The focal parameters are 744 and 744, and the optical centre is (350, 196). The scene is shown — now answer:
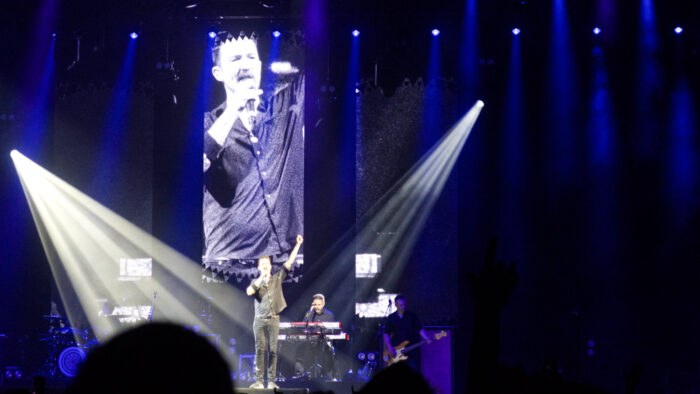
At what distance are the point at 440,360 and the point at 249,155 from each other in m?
4.70

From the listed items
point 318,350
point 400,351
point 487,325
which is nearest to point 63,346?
point 318,350

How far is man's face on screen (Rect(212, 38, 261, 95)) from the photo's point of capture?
504 inches

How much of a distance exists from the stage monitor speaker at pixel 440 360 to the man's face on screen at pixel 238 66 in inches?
204

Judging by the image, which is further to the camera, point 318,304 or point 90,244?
point 90,244

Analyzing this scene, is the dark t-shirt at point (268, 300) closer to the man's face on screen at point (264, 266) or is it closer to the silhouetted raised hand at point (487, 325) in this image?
the man's face on screen at point (264, 266)

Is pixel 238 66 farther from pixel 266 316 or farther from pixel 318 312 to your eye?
pixel 266 316

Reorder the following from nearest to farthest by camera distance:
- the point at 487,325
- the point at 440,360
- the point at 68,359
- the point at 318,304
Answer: the point at 487,325 < the point at 440,360 < the point at 68,359 < the point at 318,304

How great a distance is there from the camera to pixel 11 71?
1330cm

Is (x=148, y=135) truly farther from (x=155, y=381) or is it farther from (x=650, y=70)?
(x=155, y=381)

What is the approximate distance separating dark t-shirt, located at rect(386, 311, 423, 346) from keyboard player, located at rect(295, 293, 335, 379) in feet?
Answer: 4.20

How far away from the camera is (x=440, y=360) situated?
11.2m

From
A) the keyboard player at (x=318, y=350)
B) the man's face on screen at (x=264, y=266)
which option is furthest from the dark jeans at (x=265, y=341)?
the keyboard player at (x=318, y=350)

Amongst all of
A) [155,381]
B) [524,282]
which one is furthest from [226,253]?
[155,381]

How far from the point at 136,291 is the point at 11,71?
4.63 meters
